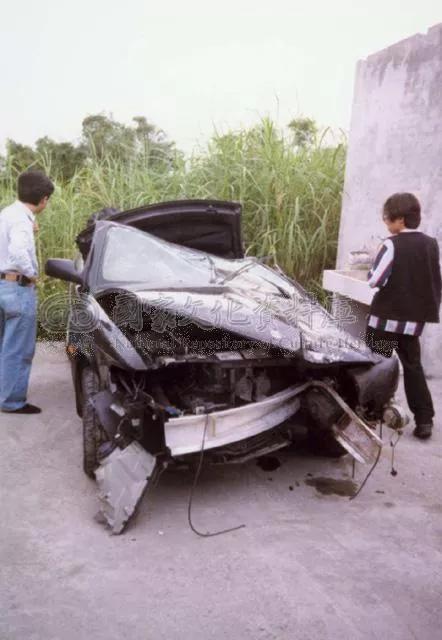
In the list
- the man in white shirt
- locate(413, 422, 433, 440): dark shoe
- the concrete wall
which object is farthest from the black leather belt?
the concrete wall

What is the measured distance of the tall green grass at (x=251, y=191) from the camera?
7.05m

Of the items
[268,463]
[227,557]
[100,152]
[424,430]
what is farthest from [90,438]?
[100,152]

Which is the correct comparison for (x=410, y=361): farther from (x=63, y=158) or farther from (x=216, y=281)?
(x=63, y=158)

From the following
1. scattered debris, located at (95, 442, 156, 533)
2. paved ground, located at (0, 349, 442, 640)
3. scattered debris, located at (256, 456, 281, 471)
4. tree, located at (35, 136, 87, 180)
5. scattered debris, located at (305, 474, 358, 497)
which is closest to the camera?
paved ground, located at (0, 349, 442, 640)

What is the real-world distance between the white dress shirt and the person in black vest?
91.2 inches

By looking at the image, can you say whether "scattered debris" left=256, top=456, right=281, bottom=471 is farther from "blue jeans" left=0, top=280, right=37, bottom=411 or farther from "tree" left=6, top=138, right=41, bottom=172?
"tree" left=6, top=138, right=41, bottom=172

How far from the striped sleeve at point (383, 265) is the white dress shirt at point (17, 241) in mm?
2315

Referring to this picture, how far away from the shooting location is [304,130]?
26.0 feet

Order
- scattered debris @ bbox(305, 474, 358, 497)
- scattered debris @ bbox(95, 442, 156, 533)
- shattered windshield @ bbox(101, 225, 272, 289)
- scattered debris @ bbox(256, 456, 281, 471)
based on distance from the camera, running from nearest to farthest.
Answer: scattered debris @ bbox(95, 442, 156, 533)
scattered debris @ bbox(305, 474, 358, 497)
scattered debris @ bbox(256, 456, 281, 471)
shattered windshield @ bbox(101, 225, 272, 289)

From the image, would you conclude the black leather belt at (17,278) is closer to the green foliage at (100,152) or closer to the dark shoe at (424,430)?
the dark shoe at (424,430)

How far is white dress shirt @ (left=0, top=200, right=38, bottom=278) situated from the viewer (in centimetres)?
405

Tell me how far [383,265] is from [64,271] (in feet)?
6.98

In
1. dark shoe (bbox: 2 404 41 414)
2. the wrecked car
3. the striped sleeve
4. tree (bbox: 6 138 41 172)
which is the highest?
tree (bbox: 6 138 41 172)

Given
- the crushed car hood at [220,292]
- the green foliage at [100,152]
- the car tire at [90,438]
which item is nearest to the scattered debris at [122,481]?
the car tire at [90,438]
